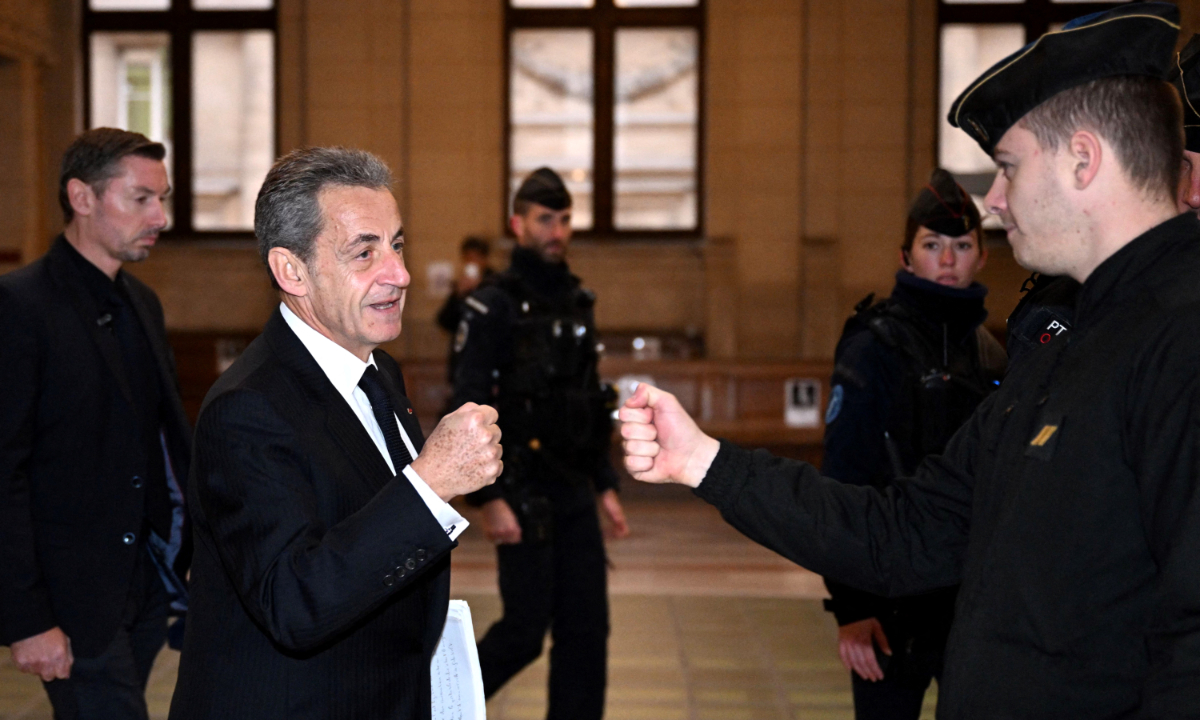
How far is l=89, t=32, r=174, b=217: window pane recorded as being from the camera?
1204 cm

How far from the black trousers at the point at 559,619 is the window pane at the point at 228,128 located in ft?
29.7

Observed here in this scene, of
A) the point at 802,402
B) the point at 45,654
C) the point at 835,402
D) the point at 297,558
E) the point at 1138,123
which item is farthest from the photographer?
the point at 802,402

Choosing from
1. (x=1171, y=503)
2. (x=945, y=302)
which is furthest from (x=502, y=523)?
(x=1171, y=503)

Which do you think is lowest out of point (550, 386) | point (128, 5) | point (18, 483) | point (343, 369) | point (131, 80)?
point (18, 483)

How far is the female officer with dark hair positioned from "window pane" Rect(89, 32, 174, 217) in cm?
1054

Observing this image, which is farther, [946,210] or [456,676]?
[946,210]

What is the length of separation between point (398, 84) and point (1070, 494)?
415 inches

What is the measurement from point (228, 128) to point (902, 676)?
35.4 feet

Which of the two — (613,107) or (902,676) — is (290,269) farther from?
(613,107)

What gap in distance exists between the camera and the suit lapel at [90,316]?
3055mm

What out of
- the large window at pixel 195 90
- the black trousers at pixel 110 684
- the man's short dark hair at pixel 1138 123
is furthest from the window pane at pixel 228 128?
the man's short dark hair at pixel 1138 123

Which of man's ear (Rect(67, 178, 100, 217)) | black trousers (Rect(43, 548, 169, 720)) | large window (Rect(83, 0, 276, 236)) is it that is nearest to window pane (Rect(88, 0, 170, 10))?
large window (Rect(83, 0, 276, 236))

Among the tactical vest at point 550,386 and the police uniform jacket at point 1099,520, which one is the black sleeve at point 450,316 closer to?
the tactical vest at point 550,386

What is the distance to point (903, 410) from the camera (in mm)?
3117
